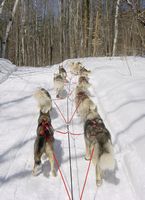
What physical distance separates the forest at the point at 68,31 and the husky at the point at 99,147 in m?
14.4

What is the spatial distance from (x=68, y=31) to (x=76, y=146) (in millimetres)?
27287

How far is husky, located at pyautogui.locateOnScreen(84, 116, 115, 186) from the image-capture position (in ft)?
12.0

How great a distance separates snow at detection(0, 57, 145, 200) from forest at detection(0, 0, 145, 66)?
36.0 feet

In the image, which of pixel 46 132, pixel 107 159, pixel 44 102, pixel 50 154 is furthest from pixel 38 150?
pixel 44 102

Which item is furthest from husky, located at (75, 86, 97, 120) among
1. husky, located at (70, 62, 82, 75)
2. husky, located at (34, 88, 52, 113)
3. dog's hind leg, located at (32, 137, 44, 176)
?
husky, located at (70, 62, 82, 75)

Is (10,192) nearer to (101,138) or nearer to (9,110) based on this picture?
(101,138)

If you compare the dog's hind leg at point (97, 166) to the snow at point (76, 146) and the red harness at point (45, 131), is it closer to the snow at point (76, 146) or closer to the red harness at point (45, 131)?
the snow at point (76, 146)

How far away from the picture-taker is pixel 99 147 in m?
3.81

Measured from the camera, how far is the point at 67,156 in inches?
191

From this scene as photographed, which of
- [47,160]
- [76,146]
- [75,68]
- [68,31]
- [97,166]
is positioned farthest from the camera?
[68,31]

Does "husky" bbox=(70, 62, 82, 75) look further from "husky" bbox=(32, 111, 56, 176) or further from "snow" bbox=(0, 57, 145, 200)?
"husky" bbox=(32, 111, 56, 176)

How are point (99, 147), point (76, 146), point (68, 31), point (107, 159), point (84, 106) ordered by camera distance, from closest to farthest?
1. point (107, 159)
2. point (99, 147)
3. point (76, 146)
4. point (84, 106)
5. point (68, 31)

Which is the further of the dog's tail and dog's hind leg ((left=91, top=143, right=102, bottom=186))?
dog's hind leg ((left=91, top=143, right=102, bottom=186))

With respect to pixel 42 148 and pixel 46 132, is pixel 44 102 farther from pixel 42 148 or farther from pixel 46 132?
pixel 42 148
